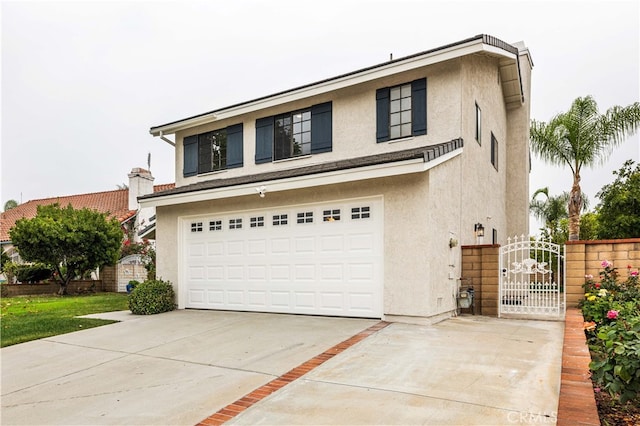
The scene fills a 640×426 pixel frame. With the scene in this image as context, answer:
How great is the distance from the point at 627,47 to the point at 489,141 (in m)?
9.09

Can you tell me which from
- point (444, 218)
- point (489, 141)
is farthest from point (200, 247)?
point (489, 141)

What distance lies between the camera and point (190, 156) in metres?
13.8

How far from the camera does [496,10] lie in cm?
1435

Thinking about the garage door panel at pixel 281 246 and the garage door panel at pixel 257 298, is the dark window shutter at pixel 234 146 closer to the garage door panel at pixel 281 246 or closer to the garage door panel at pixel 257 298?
the garage door panel at pixel 281 246

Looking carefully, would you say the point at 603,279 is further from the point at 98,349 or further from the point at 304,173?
the point at 98,349

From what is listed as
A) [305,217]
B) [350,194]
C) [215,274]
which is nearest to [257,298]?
[215,274]

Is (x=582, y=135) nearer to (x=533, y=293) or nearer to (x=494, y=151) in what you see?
(x=494, y=151)

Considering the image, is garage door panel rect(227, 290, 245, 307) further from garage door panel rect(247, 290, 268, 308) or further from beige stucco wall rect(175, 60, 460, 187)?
beige stucco wall rect(175, 60, 460, 187)

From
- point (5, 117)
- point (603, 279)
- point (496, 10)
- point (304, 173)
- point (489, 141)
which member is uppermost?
point (496, 10)

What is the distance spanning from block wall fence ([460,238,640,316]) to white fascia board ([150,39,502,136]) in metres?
4.36

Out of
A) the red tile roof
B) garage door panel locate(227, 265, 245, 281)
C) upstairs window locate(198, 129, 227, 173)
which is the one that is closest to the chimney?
the red tile roof

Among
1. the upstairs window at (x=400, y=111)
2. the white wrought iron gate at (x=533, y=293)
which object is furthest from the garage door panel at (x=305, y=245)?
the white wrought iron gate at (x=533, y=293)

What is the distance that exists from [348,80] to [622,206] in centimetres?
1176

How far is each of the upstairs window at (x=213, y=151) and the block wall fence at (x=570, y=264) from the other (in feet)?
23.5
